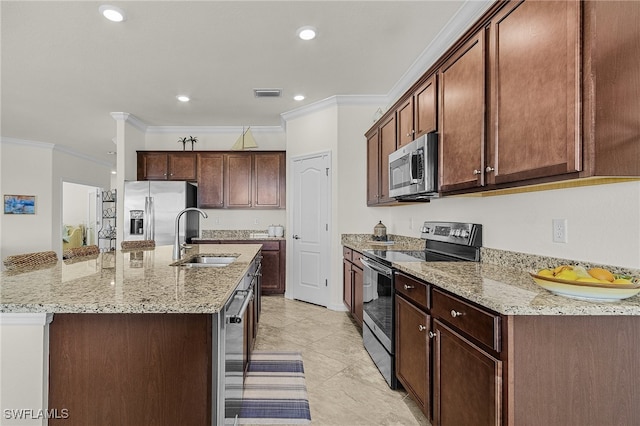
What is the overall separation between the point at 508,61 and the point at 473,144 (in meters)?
0.44

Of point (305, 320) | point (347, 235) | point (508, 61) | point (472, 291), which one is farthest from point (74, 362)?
point (347, 235)

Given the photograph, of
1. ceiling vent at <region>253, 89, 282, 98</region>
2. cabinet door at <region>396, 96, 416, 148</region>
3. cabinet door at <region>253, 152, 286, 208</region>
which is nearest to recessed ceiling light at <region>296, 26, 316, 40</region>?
cabinet door at <region>396, 96, 416, 148</region>

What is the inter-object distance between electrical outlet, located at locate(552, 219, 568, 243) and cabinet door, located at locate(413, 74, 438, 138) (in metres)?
1.01

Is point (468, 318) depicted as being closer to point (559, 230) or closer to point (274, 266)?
point (559, 230)

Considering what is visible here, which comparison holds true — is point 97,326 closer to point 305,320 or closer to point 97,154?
point 305,320

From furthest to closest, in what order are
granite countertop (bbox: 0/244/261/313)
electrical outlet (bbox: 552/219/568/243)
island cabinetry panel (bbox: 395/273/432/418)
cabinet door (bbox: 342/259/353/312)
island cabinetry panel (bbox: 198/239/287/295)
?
island cabinetry panel (bbox: 198/239/287/295), cabinet door (bbox: 342/259/353/312), island cabinetry panel (bbox: 395/273/432/418), electrical outlet (bbox: 552/219/568/243), granite countertop (bbox: 0/244/261/313)

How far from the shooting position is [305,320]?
3.84 meters

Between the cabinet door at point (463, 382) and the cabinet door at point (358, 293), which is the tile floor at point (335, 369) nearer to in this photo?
the cabinet door at point (358, 293)

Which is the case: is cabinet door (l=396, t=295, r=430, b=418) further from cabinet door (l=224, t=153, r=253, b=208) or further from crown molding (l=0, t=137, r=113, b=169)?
crown molding (l=0, t=137, r=113, b=169)

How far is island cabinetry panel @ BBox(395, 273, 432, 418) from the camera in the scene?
1771mm

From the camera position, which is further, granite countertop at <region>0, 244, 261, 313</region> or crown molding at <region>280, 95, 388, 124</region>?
crown molding at <region>280, 95, 388, 124</region>

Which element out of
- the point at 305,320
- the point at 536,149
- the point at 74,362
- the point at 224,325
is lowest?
the point at 305,320

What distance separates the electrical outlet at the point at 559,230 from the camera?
5.30 ft

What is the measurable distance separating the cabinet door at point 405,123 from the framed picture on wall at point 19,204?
743cm
